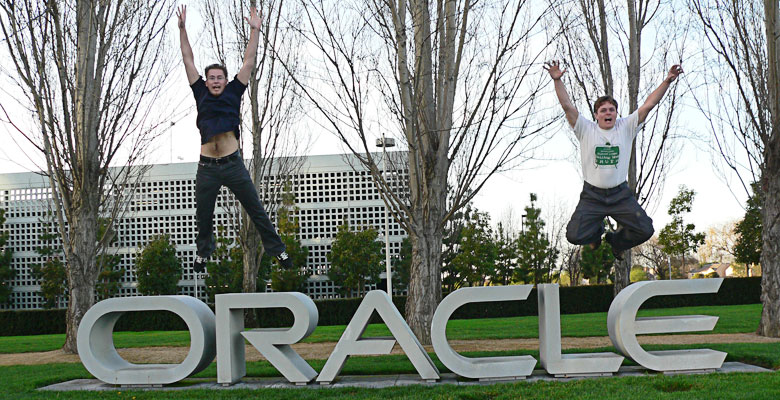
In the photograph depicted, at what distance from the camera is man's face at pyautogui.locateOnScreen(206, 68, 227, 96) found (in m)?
6.49

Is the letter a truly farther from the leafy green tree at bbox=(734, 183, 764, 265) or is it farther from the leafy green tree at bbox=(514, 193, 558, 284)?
the leafy green tree at bbox=(734, 183, 764, 265)

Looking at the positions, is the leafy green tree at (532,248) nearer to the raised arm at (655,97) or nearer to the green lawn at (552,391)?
the green lawn at (552,391)

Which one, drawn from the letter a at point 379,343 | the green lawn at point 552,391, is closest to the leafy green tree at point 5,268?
the green lawn at point 552,391

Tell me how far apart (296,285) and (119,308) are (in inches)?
1052

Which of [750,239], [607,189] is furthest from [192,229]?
[607,189]

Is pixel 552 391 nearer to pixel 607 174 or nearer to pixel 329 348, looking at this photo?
pixel 607 174

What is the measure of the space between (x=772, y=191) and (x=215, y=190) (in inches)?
416

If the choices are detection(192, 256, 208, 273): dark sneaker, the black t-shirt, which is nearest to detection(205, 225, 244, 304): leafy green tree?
detection(192, 256, 208, 273): dark sneaker

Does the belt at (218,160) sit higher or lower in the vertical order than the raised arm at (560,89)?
lower

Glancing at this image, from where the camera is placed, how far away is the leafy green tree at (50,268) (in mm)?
34750

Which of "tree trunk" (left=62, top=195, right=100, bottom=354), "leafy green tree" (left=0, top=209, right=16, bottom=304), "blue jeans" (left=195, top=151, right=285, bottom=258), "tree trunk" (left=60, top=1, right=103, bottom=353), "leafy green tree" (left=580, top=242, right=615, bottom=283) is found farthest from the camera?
"leafy green tree" (left=0, top=209, right=16, bottom=304)

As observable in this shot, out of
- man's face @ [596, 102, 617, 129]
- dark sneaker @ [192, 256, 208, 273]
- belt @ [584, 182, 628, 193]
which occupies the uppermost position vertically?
man's face @ [596, 102, 617, 129]

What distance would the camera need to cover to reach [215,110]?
645 cm

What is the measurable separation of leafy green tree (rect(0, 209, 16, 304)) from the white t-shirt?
3791 cm
